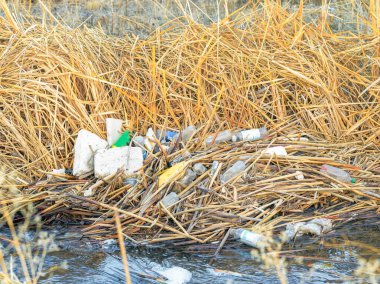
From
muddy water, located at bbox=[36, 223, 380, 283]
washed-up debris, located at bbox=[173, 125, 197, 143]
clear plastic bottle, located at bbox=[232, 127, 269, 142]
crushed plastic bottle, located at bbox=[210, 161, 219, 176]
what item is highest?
washed-up debris, located at bbox=[173, 125, 197, 143]

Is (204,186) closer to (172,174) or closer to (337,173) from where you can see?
(172,174)

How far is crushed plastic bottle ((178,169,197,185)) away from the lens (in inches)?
150

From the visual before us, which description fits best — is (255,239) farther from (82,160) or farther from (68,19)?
(68,19)

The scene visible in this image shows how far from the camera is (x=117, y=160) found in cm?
397

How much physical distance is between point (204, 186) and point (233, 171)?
22 centimetres

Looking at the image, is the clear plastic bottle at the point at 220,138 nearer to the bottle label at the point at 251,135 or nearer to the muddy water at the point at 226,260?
the bottle label at the point at 251,135

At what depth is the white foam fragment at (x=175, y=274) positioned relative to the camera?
307cm

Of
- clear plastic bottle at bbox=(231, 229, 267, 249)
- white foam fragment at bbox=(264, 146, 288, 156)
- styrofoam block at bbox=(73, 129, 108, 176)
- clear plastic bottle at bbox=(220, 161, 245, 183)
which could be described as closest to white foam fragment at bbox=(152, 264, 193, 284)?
clear plastic bottle at bbox=(231, 229, 267, 249)

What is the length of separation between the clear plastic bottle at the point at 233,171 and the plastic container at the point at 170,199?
33 cm

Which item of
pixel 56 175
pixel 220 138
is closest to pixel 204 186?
pixel 220 138

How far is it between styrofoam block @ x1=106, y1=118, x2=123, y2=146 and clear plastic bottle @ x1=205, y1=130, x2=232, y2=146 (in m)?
0.63

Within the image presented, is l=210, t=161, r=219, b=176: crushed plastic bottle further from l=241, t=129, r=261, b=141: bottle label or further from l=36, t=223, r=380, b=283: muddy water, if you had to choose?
l=36, t=223, r=380, b=283: muddy water

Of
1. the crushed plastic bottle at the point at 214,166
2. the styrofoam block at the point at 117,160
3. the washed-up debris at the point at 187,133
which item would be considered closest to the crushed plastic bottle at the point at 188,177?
the crushed plastic bottle at the point at 214,166

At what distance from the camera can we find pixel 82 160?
400cm
